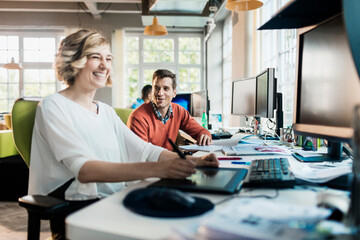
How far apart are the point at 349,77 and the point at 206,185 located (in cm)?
49

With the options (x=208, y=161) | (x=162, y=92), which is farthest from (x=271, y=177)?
(x=162, y=92)

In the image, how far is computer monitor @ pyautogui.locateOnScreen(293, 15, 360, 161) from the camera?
90 cm

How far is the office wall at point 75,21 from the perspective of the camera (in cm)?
836

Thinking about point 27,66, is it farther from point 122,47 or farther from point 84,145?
point 84,145

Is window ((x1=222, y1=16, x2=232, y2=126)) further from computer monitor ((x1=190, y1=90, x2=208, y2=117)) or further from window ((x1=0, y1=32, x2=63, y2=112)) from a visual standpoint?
window ((x1=0, y1=32, x2=63, y2=112))

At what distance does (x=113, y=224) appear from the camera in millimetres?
635

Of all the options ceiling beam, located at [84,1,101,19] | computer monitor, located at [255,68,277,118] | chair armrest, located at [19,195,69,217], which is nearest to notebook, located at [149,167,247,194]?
chair armrest, located at [19,195,69,217]

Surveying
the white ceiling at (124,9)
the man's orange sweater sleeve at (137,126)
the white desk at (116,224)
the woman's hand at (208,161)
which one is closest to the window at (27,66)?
the white ceiling at (124,9)

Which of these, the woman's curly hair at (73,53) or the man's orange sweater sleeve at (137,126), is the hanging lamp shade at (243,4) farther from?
the woman's curly hair at (73,53)

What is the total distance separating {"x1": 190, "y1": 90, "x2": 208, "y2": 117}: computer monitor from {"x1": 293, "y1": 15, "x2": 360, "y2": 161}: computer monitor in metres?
2.63

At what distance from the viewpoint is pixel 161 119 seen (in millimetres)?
2613

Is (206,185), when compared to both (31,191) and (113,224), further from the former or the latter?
(31,191)

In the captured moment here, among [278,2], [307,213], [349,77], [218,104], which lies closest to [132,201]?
[307,213]

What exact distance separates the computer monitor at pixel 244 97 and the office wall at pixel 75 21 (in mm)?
5570
